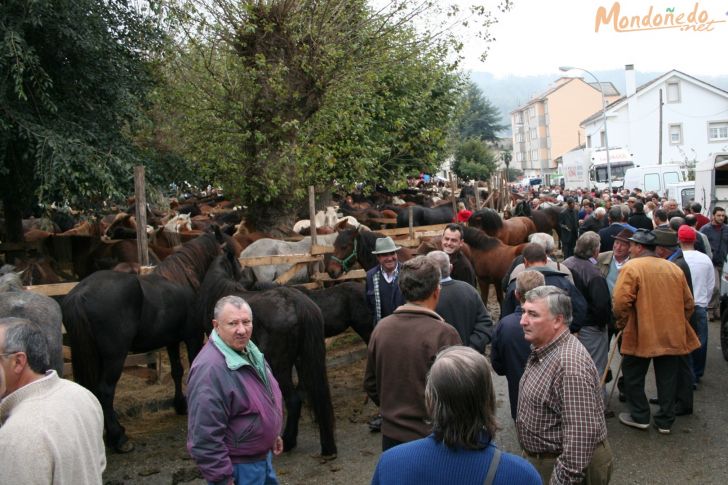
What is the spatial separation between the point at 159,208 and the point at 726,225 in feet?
52.3

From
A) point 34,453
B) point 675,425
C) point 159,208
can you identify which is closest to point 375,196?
point 159,208

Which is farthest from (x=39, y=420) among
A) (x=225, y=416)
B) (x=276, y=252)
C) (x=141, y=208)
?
(x=276, y=252)

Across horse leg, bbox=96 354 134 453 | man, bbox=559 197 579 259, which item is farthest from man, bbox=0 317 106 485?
man, bbox=559 197 579 259

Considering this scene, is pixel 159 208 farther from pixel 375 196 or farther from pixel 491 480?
pixel 491 480

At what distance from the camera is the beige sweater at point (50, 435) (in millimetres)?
2477

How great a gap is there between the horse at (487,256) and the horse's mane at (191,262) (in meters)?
4.65

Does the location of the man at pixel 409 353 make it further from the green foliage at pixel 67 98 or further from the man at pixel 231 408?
the green foliage at pixel 67 98

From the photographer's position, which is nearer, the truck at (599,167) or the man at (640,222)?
the man at (640,222)

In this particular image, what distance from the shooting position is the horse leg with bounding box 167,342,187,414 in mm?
7586

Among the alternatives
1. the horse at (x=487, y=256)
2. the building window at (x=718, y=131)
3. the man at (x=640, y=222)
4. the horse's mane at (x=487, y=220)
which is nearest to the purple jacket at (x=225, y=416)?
the horse at (x=487, y=256)

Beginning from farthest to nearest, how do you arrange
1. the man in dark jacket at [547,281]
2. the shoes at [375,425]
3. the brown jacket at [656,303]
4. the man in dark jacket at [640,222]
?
the man in dark jacket at [640,222] < the shoes at [375,425] < the brown jacket at [656,303] < the man in dark jacket at [547,281]

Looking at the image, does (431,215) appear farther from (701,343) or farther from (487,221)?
(701,343)

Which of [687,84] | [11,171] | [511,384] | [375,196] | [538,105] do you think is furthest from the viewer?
[538,105]

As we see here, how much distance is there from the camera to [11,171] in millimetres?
9602
